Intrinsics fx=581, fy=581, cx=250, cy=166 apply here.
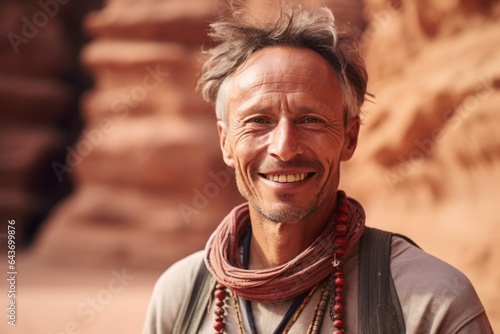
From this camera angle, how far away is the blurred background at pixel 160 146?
4.57m

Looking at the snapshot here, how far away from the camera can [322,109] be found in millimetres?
A: 1786

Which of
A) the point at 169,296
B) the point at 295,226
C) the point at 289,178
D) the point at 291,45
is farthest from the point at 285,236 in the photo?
the point at 291,45

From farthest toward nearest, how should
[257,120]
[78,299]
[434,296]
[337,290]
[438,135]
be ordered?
[78,299] → [438,135] → [257,120] → [337,290] → [434,296]

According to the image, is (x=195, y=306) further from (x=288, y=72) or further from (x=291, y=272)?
(x=288, y=72)

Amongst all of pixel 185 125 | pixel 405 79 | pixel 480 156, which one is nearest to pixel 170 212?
pixel 185 125

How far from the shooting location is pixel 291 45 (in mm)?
1865

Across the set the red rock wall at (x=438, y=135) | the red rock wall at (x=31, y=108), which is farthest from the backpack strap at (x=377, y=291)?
the red rock wall at (x=31, y=108)

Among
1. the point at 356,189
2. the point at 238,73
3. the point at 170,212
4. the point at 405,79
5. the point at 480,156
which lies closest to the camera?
the point at 238,73

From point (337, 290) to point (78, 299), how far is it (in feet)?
20.4

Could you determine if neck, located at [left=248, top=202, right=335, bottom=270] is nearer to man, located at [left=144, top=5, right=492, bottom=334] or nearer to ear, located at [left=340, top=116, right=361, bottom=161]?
man, located at [left=144, top=5, right=492, bottom=334]

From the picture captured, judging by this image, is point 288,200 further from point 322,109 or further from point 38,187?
point 38,187

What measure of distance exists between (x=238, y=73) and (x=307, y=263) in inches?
25.6

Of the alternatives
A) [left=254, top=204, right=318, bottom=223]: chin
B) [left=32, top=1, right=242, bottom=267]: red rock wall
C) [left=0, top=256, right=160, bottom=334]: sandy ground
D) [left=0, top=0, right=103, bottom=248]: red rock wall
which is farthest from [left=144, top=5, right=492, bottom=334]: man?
[left=0, top=0, right=103, bottom=248]: red rock wall

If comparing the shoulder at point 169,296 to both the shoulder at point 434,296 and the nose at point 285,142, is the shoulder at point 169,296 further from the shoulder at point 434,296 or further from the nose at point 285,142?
the shoulder at point 434,296
